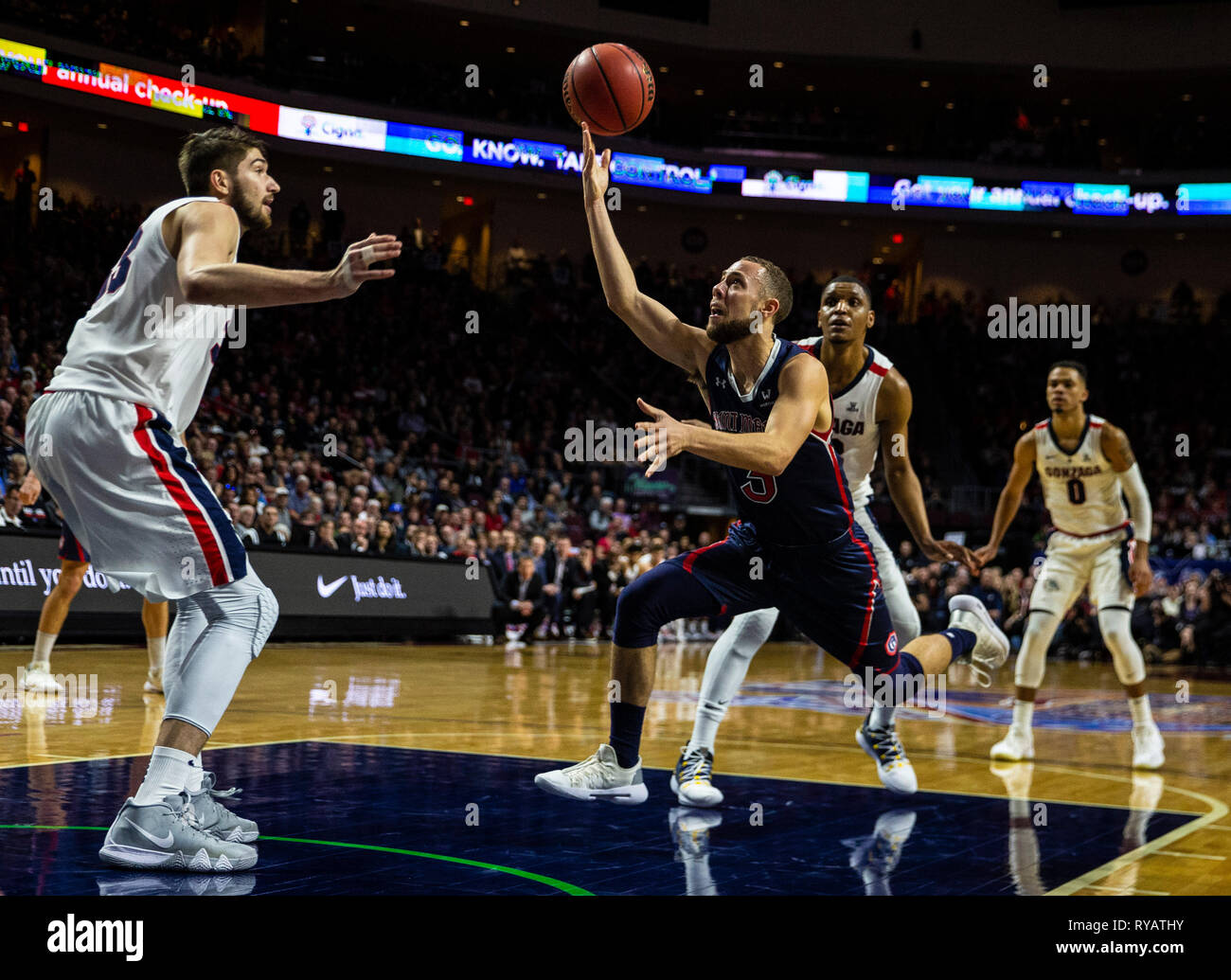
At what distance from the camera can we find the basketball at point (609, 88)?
5.12 metres

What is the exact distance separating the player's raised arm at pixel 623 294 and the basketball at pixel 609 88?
23 centimetres

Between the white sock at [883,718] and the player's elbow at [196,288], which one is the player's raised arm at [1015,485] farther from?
the player's elbow at [196,288]

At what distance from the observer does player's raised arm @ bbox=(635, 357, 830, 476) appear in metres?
3.45

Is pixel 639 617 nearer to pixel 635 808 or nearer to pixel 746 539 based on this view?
pixel 746 539

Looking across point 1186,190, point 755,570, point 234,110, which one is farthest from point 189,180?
point 1186,190

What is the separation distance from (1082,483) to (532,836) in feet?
14.9

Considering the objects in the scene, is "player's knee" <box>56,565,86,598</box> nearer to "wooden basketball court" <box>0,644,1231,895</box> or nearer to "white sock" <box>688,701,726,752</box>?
"wooden basketball court" <box>0,644,1231,895</box>

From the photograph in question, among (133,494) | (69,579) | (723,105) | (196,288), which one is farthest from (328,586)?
(723,105)

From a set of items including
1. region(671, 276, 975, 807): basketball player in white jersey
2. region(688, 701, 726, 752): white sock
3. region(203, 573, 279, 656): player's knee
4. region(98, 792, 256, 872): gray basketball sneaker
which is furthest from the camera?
region(671, 276, 975, 807): basketball player in white jersey

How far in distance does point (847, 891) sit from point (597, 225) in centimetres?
257

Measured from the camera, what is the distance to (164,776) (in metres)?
3.57

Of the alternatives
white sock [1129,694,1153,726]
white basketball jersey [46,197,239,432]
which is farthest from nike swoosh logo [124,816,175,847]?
white sock [1129,694,1153,726]

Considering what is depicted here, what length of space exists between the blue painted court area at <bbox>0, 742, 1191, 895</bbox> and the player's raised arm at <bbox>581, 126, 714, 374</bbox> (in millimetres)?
1753
